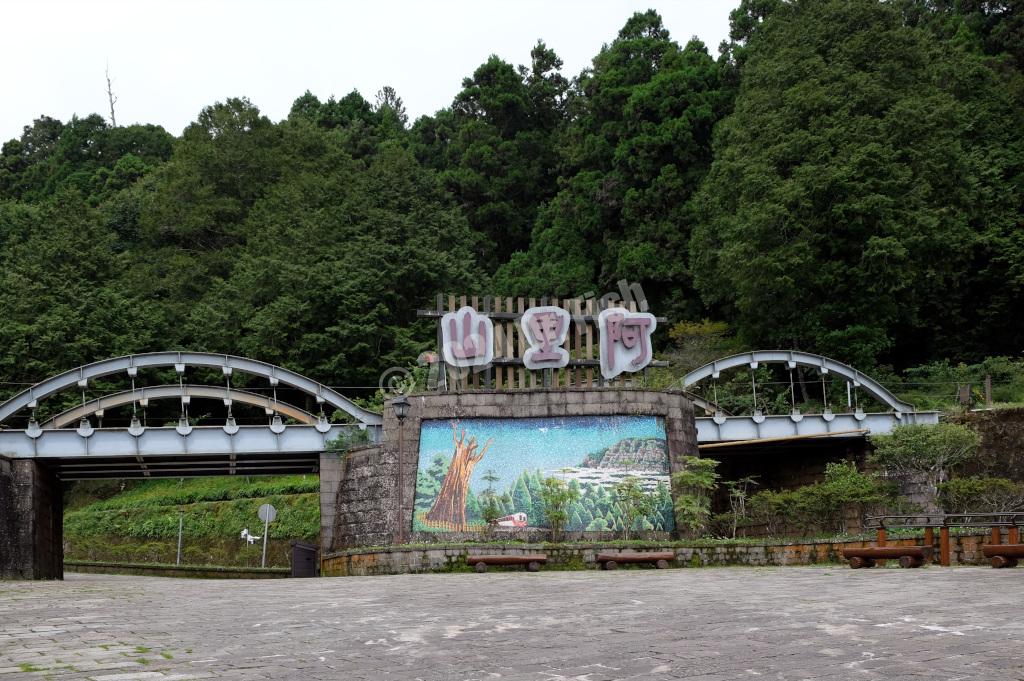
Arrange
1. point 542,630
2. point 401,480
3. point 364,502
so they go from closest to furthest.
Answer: point 542,630, point 401,480, point 364,502

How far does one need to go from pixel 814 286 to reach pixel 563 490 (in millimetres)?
21369

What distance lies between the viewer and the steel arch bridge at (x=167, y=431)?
33.2 metres

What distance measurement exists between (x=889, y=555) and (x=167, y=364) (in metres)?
22.0

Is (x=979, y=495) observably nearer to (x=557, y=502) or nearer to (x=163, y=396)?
(x=557, y=502)

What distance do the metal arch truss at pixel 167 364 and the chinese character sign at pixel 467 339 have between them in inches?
166

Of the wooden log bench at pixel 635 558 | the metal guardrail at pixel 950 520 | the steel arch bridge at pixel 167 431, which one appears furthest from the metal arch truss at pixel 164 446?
the metal guardrail at pixel 950 520

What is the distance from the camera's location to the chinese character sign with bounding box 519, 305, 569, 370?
103ft

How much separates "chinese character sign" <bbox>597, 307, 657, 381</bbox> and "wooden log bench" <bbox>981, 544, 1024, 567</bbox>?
12881mm

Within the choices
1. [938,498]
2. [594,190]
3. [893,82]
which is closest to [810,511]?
[938,498]

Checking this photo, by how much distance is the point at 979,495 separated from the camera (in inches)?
1153

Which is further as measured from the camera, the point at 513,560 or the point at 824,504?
the point at 824,504

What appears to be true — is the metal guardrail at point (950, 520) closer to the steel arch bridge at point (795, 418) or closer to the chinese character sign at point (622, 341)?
the steel arch bridge at point (795, 418)

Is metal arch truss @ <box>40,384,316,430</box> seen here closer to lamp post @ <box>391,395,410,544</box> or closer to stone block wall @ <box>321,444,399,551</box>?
stone block wall @ <box>321,444,399,551</box>

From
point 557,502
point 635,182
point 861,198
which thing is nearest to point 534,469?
point 557,502
